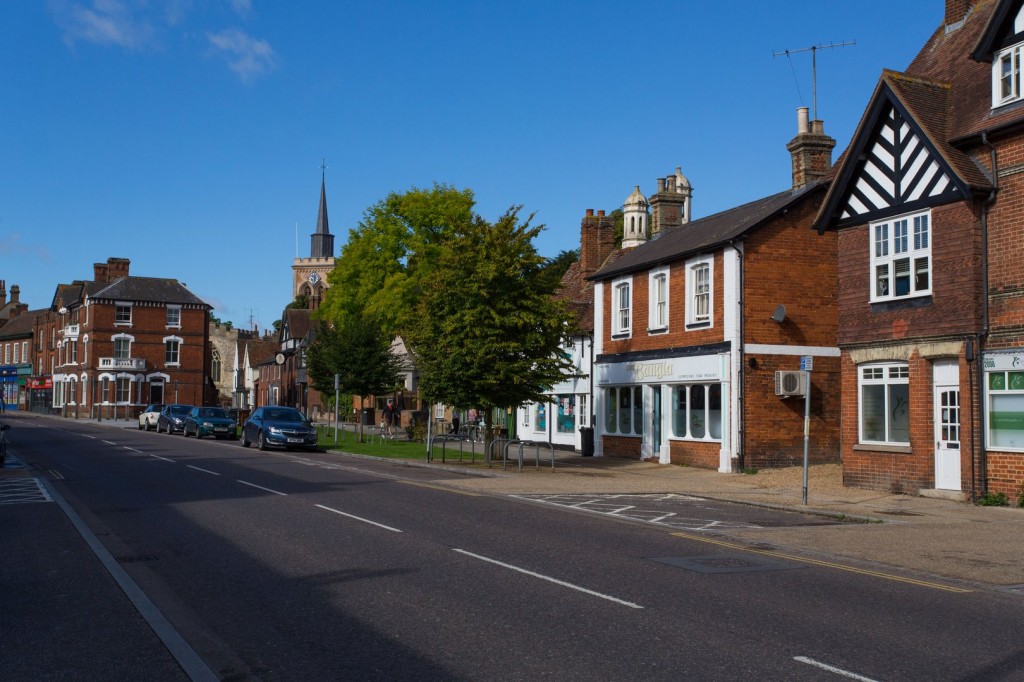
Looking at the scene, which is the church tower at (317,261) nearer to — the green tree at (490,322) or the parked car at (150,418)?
the parked car at (150,418)

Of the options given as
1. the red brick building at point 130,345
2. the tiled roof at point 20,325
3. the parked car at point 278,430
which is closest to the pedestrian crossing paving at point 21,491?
the parked car at point 278,430

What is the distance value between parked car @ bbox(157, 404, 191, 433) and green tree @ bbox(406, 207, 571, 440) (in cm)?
2523

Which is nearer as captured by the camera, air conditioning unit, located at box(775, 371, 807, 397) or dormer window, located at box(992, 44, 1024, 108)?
dormer window, located at box(992, 44, 1024, 108)

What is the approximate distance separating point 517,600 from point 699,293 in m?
20.2

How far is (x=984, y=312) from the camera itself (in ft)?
59.5

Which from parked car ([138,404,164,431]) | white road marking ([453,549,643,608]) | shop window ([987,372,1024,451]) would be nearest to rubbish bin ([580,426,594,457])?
shop window ([987,372,1024,451])

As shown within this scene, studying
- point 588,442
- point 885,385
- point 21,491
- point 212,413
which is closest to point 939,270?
point 885,385

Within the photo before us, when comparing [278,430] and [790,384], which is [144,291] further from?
[790,384]

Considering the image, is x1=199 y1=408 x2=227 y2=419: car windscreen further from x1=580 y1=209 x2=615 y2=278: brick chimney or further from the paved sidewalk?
the paved sidewalk

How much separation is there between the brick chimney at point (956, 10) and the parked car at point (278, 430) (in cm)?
2446

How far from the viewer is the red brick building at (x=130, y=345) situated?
7731 cm

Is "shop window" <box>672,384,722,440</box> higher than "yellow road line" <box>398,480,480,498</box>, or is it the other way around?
"shop window" <box>672,384,722,440</box>

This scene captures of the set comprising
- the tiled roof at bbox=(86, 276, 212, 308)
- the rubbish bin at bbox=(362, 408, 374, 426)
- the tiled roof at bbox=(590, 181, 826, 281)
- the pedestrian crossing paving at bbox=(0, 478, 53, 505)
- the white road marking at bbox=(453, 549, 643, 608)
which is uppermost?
the tiled roof at bbox=(86, 276, 212, 308)

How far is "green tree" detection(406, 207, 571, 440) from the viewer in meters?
25.5
